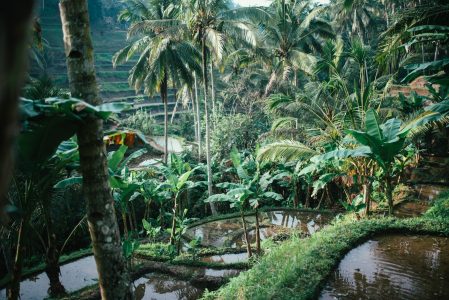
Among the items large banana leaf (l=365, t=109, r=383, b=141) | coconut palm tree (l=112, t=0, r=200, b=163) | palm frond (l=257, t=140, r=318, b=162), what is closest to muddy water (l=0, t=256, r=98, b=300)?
palm frond (l=257, t=140, r=318, b=162)

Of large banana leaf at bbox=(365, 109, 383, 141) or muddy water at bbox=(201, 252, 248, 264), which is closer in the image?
large banana leaf at bbox=(365, 109, 383, 141)

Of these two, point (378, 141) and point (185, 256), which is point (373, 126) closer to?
point (378, 141)

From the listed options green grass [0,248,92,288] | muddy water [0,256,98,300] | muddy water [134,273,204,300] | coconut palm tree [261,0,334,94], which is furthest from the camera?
coconut palm tree [261,0,334,94]

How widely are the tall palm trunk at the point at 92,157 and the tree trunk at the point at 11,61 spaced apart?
281 centimetres

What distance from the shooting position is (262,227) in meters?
12.6

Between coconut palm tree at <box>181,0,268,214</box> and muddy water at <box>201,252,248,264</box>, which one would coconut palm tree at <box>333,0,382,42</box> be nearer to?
coconut palm tree at <box>181,0,268,214</box>

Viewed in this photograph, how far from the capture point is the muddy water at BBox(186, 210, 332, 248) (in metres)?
11.7

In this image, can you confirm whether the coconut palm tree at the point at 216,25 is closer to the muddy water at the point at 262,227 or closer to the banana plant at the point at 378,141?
the muddy water at the point at 262,227

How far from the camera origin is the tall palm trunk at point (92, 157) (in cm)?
346

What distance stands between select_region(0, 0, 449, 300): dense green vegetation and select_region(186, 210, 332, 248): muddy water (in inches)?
11.0

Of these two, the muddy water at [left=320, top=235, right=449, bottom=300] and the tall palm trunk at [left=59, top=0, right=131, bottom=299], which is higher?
the tall palm trunk at [left=59, top=0, right=131, bottom=299]

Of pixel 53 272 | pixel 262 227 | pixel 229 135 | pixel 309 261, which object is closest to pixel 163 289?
pixel 53 272

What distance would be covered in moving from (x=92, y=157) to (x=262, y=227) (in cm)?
992

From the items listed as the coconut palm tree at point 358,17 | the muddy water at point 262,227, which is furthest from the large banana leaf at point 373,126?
the coconut palm tree at point 358,17
